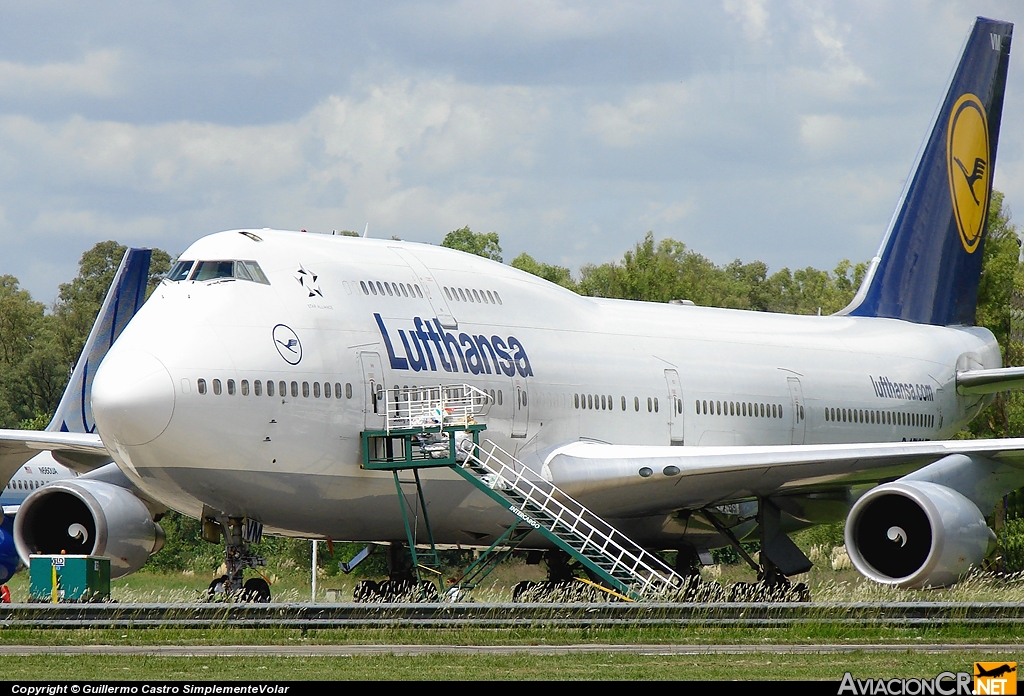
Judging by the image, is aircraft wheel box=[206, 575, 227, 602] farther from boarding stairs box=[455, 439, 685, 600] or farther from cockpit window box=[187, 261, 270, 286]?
cockpit window box=[187, 261, 270, 286]

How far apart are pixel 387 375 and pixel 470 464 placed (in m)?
1.63

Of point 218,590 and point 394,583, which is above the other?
point 218,590

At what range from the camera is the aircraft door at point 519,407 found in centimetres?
2123

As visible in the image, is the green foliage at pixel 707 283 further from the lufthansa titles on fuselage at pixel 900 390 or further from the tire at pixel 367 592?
the tire at pixel 367 592

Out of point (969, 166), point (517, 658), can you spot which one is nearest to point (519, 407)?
point (517, 658)

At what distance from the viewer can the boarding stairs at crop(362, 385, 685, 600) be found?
19.3 m

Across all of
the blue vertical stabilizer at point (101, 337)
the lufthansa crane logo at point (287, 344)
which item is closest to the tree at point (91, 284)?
the blue vertical stabilizer at point (101, 337)

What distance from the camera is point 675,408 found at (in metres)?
24.2

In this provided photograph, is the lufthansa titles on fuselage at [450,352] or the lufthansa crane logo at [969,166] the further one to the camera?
the lufthansa crane logo at [969,166]

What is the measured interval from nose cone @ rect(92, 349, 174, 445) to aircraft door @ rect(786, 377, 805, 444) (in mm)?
12612

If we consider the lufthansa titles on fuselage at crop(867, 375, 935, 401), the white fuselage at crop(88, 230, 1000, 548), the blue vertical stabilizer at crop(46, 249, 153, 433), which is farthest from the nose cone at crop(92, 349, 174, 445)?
the blue vertical stabilizer at crop(46, 249, 153, 433)

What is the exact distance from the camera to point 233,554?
1884cm

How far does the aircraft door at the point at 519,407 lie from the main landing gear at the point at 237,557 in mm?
4017

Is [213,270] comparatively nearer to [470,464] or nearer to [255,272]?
[255,272]
